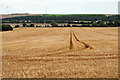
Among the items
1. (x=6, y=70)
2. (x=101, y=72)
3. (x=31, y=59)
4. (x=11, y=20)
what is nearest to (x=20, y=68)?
(x=6, y=70)

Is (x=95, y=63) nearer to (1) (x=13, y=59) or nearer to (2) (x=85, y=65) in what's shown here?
(2) (x=85, y=65)

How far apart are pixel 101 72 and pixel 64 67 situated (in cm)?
367

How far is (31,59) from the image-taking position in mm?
20062

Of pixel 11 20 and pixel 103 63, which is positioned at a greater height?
pixel 11 20

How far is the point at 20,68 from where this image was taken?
53.9 ft

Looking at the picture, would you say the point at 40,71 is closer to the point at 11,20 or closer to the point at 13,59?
the point at 13,59

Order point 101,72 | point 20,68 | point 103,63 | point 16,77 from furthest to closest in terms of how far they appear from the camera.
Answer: point 103,63 < point 20,68 < point 101,72 < point 16,77

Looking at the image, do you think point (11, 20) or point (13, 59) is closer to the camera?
point (13, 59)

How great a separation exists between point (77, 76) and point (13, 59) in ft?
31.8

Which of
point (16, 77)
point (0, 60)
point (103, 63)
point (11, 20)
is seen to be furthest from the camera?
point (11, 20)

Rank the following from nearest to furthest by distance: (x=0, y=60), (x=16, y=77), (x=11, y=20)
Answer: (x=16, y=77) → (x=0, y=60) → (x=11, y=20)

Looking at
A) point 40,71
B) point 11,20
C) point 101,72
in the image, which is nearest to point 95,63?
point 101,72

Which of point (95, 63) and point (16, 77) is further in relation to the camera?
point (95, 63)

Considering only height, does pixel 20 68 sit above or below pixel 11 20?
below
